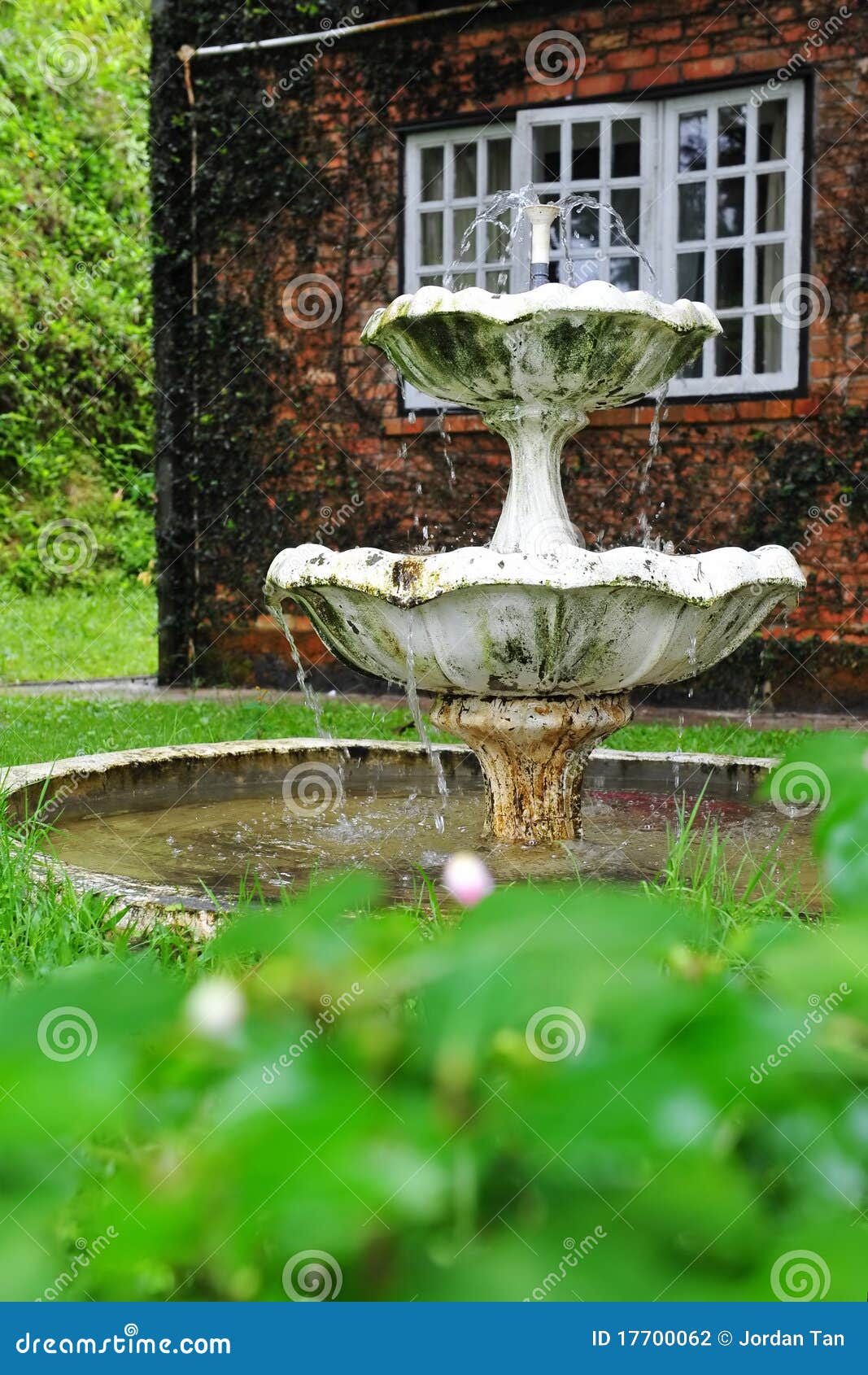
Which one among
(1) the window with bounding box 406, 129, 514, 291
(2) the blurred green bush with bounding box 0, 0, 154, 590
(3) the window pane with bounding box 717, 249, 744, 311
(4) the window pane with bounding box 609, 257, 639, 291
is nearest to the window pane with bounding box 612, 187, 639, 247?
(4) the window pane with bounding box 609, 257, 639, 291

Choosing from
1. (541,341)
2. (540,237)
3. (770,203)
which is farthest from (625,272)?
(541,341)

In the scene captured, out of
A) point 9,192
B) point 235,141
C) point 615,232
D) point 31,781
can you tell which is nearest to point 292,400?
point 235,141

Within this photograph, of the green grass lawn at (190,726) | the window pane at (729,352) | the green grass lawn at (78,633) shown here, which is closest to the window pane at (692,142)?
the window pane at (729,352)

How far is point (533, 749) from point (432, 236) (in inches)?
219

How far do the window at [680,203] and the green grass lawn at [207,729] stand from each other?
2.38 metres

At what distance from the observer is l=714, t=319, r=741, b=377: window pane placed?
7.48 meters

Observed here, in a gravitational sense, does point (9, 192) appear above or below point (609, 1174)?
above

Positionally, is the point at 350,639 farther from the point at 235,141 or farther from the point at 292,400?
the point at 235,141

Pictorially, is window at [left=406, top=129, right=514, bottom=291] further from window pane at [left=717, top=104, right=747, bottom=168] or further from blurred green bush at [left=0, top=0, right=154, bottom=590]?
blurred green bush at [left=0, top=0, right=154, bottom=590]

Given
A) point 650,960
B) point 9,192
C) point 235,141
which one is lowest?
point 650,960

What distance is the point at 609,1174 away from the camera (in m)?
0.56

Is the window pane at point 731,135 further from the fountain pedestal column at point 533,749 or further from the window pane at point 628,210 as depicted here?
the fountain pedestal column at point 533,749

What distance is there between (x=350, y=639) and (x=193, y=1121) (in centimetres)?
284

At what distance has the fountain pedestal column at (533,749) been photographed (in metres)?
3.46
